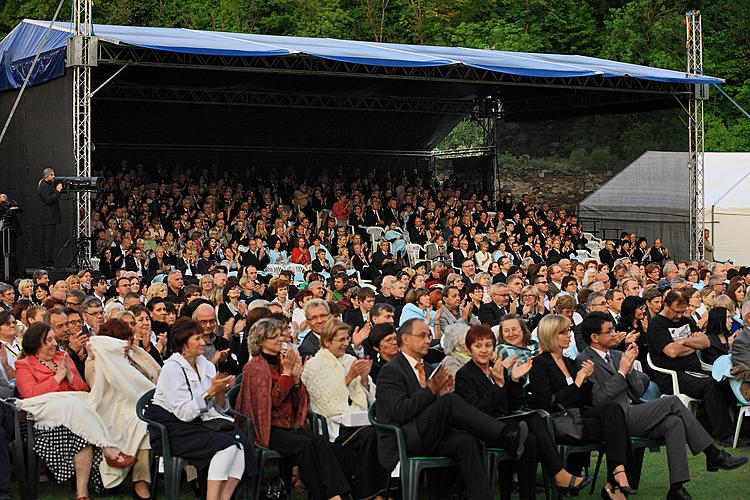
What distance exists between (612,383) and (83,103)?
1041 cm

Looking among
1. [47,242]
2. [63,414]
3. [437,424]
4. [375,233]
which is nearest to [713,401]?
[437,424]

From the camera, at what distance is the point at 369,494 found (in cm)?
651

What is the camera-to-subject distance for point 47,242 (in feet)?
51.0

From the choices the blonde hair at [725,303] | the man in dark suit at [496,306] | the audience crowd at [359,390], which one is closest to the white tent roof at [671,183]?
the man in dark suit at [496,306]

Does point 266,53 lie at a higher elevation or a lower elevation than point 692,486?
higher

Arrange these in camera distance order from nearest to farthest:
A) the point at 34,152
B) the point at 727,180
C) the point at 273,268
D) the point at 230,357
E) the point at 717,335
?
the point at 230,357 → the point at 717,335 → the point at 273,268 → the point at 34,152 → the point at 727,180

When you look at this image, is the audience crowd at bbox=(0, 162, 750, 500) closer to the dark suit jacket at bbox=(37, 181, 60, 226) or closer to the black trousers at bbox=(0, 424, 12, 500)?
the black trousers at bbox=(0, 424, 12, 500)

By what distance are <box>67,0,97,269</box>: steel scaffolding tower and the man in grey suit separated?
372 inches

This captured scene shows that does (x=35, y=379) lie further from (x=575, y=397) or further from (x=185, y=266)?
(x=185, y=266)

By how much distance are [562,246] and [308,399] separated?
14.9m

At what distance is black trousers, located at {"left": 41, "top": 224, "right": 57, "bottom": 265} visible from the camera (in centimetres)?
1546

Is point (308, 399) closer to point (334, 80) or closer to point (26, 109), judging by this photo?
point (26, 109)

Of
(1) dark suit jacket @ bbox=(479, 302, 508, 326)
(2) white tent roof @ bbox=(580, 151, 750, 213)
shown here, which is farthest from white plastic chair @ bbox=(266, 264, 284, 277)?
(2) white tent roof @ bbox=(580, 151, 750, 213)

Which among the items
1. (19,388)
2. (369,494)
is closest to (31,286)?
(19,388)
